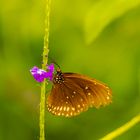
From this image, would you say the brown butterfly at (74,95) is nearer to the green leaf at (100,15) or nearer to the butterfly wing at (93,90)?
the butterfly wing at (93,90)

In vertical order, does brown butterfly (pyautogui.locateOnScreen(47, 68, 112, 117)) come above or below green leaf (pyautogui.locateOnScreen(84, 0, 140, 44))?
below

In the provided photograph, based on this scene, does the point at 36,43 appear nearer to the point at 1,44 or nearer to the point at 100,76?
the point at 1,44

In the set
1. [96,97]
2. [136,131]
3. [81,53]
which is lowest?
[96,97]

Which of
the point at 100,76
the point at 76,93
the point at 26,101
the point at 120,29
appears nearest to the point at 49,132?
the point at 26,101

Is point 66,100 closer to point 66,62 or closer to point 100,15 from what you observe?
point 100,15

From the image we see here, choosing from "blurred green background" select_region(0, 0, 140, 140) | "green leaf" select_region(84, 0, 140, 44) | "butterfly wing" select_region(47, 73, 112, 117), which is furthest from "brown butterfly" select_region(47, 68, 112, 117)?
"blurred green background" select_region(0, 0, 140, 140)

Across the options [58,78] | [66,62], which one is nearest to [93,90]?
[58,78]

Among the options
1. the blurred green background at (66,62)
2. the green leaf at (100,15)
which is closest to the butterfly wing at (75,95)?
the green leaf at (100,15)

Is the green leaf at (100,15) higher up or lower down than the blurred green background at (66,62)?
lower down

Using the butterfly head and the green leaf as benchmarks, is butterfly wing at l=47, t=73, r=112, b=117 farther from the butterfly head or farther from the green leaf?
the green leaf
